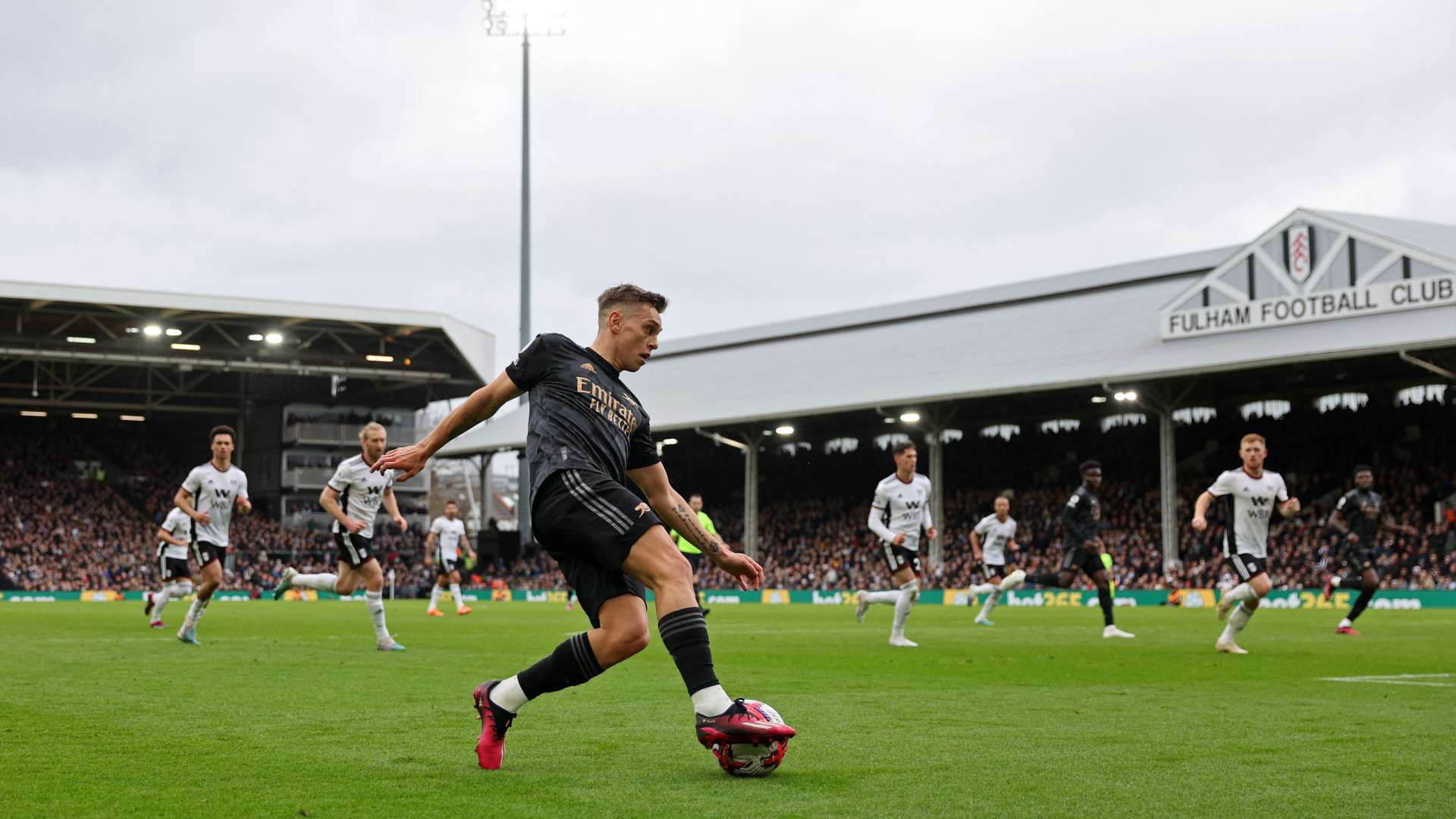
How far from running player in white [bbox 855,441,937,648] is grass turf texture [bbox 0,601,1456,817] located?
1631mm

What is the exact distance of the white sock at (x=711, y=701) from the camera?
18.0 feet

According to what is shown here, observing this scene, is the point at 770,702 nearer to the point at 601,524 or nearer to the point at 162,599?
the point at 601,524

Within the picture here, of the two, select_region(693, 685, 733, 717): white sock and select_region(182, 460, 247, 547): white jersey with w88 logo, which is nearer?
select_region(693, 685, 733, 717): white sock

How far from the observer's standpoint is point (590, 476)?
5746mm

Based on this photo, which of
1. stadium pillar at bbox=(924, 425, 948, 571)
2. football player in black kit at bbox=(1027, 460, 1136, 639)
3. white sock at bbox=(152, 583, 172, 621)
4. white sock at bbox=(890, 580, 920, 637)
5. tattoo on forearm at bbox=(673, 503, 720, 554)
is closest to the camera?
tattoo on forearm at bbox=(673, 503, 720, 554)

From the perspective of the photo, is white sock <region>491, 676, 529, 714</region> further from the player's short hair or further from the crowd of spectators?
the crowd of spectators

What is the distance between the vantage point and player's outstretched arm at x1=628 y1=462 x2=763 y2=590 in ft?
19.5

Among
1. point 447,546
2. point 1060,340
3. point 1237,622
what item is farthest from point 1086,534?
point 1060,340

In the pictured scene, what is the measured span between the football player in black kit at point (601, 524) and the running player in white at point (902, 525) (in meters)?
9.96

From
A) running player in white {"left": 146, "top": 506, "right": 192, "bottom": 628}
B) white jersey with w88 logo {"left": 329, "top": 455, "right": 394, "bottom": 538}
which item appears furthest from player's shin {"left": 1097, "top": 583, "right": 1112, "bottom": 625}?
running player in white {"left": 146, "top": 506, "right": 192, "bottom": 628}

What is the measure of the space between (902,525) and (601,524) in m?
11.1

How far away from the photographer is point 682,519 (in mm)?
6242

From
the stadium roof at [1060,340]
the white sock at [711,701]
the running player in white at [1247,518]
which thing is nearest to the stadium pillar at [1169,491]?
the stadium roof at [1060,340]

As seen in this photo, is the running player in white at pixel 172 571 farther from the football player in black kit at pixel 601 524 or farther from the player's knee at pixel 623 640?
the player's knee at pixel 623 640
